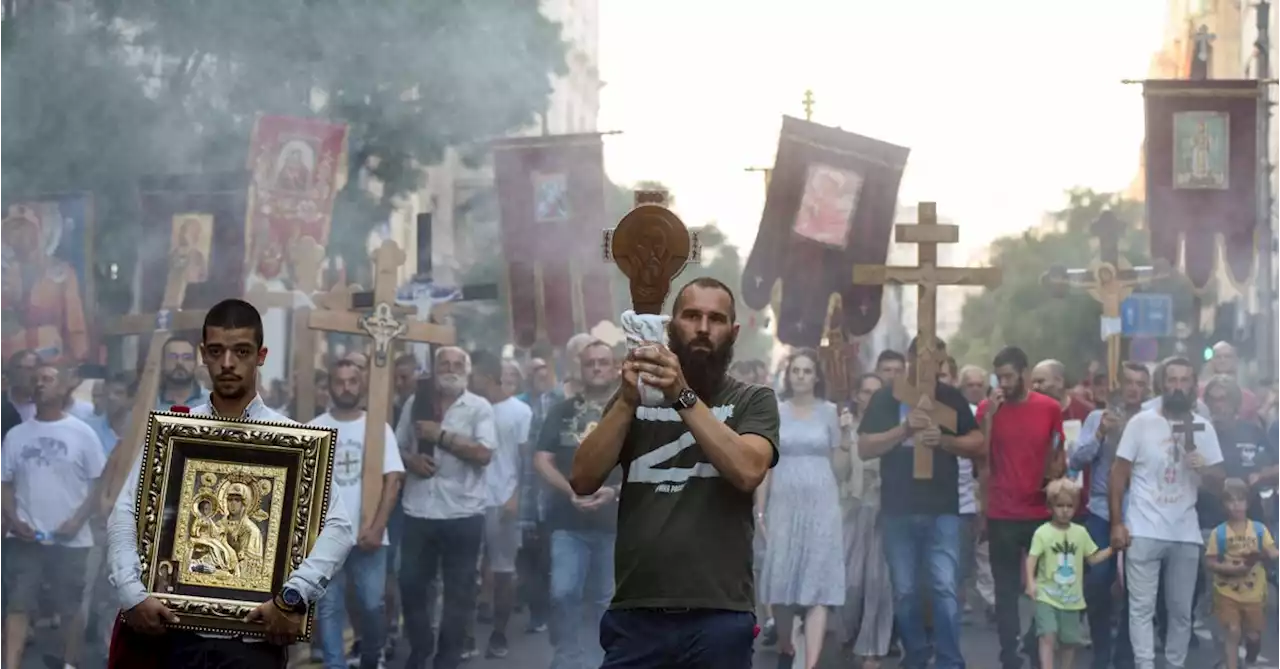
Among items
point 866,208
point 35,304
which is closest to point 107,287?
point 35,304

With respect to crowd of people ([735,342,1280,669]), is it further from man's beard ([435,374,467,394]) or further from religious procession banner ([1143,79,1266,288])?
man's beard ([435,374,467,394])

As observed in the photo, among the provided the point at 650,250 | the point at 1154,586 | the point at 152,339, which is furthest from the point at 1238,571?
the point at 650,250

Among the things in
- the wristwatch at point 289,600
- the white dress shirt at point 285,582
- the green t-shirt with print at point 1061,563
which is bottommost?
the green t-shirt with print at point 1061,563

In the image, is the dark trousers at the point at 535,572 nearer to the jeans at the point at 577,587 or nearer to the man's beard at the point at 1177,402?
the jeans at the point at 577,587

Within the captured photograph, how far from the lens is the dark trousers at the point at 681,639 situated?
414 cm

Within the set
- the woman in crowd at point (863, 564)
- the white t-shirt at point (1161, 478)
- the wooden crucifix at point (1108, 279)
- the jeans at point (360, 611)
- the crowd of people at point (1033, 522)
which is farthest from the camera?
the wooden crucifix at point (1108, 279)

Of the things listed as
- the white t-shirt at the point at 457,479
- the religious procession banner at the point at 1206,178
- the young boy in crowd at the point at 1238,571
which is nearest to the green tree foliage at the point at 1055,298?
the religious procession banner at the point at 1206,178

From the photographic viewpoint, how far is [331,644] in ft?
29.9

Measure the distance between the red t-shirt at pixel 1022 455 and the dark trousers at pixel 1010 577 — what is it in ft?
0.20

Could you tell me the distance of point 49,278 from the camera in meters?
11.4

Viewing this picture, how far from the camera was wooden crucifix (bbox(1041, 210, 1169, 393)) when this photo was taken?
34.7 feet

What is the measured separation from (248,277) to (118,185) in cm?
125

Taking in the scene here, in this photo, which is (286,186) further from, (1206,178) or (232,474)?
(232,474)

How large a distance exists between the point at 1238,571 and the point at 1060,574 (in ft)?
3.44
